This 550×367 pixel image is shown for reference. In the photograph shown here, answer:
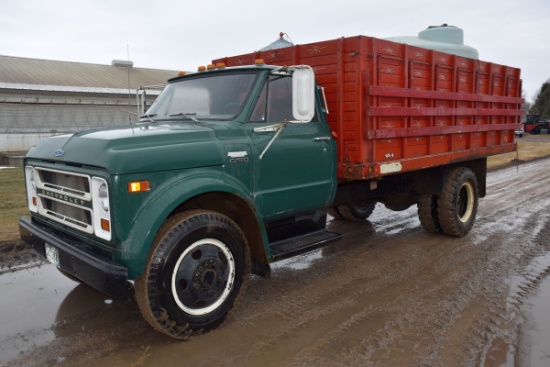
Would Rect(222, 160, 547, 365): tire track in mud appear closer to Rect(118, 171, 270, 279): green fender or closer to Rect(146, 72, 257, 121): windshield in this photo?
Rect(118, 171, 270, 279): green fender

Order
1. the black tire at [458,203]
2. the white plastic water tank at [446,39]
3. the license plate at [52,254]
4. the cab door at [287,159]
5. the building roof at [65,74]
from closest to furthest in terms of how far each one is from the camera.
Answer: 1. the license plate at [52,254]
2. the cab door at [287,159]
3. the black tire at [458,203]
4. the white plastic water tank at [446,39]
5. the building roof at [65,74]

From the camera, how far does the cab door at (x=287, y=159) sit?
13.4 ft

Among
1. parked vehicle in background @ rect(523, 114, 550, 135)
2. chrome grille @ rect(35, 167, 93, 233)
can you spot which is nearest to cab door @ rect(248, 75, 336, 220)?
chrome grille @ rect(35, 167, 93, 233)

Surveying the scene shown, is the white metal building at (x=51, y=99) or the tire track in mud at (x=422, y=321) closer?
the tire track in mud at (x=422, y=321)

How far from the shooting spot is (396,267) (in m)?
5.29

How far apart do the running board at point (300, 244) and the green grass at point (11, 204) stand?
3.86 m

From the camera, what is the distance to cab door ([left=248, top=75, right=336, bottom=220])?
407cm

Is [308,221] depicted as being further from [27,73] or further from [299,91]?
[27,73]

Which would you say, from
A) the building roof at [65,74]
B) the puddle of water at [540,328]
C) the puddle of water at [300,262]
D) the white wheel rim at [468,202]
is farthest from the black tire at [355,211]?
the building roof at [65,74]

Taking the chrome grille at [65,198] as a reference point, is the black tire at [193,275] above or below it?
below

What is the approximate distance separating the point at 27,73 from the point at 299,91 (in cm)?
2533


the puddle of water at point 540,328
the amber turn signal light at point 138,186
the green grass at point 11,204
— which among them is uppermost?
the amber turn signal light at point 138,186

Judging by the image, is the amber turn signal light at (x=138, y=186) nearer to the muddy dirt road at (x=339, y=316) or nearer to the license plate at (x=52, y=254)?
the license plate at (x=52, y=254)

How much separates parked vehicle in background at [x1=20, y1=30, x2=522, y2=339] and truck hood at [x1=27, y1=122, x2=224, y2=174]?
11mm
